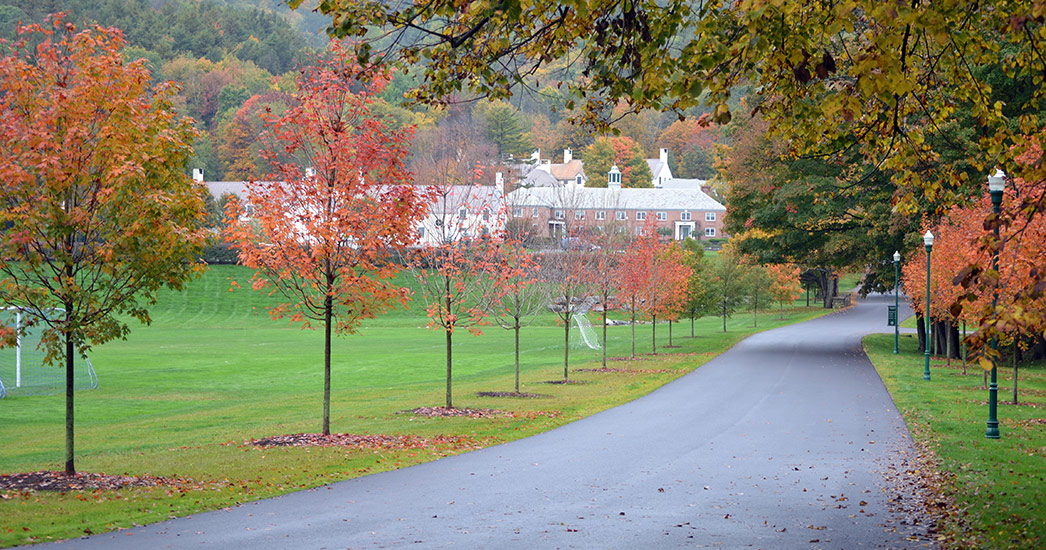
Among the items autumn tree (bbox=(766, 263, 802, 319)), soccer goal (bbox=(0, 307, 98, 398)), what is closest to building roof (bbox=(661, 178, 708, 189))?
autumn tree (bbox=(766, 263, 802, 319))

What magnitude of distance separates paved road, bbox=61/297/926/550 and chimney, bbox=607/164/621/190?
346ft

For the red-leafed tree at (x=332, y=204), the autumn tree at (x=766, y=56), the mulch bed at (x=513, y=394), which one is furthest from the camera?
the mulch bed at (x=513, y=394)

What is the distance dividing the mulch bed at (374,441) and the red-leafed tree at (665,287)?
21082 mm

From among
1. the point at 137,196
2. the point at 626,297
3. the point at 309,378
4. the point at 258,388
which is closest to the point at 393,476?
the point at 137,196

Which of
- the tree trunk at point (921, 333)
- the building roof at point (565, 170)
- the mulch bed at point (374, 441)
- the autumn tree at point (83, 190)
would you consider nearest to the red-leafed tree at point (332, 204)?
the mulch bed at point (374, 441)

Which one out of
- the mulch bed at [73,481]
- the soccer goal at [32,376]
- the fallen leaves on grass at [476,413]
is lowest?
the soccer goal at [32,376]

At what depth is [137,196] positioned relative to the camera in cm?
1266

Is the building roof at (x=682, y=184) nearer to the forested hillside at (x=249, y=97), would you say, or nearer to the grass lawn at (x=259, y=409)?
the forested hillside at (x=249, y=97)

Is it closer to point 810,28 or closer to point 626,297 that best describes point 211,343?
point 626,297

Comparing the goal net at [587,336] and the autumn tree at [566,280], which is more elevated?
the autumn tree at [566,280]

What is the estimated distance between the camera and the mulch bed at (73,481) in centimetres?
1225

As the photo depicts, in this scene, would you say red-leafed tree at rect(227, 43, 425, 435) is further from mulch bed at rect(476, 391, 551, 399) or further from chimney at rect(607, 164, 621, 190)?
chimney at rect(607, 164, 621, 190)

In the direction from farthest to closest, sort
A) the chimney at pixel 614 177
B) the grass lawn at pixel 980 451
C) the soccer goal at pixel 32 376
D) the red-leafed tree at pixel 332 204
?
the chimney at pixel 614 177
the soccer goal at pixel 32 376
the red-leafed tree at pixel 332 204
the grass lawn at pixel 980 451

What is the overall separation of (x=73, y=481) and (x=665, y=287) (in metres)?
30.0
